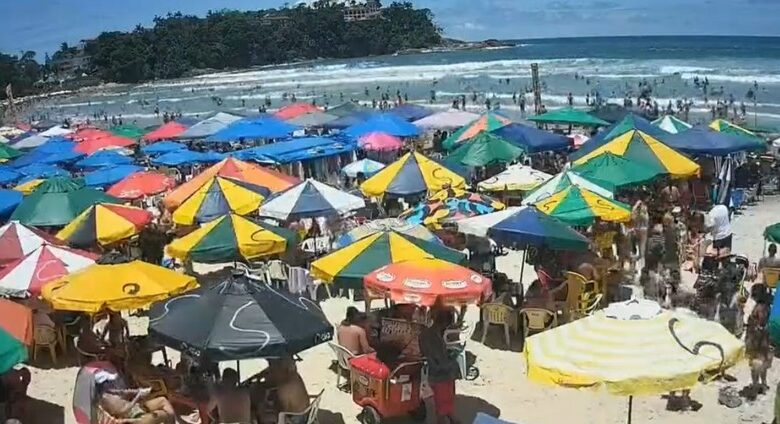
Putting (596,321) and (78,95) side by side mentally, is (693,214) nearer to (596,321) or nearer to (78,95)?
(596,321)

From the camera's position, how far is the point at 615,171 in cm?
1206

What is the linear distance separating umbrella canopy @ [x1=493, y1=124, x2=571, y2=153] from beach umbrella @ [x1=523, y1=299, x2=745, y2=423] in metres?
12.3

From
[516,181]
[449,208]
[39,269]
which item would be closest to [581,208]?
[449,208]

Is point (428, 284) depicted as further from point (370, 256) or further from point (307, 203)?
point (307, 203)

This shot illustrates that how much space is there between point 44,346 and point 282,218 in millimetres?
3375

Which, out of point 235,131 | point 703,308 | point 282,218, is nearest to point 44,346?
point 282,218

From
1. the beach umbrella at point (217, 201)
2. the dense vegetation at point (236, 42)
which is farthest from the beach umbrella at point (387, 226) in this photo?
the dense vegetation at point (236, 42)

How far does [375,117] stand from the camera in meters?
19.5

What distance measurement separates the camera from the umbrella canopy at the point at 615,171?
11844mm

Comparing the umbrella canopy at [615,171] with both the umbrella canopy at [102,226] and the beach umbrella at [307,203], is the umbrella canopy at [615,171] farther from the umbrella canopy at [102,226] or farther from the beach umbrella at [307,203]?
the umbrella canopy at [102,226]

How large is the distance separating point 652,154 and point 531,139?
14.7ft

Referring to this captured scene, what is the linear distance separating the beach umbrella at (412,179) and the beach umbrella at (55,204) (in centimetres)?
410

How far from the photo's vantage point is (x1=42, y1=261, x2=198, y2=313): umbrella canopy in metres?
6.72

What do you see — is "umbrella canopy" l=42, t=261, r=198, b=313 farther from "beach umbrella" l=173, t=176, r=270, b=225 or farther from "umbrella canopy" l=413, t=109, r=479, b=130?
"umbrella canopy" l=413, t=109, r=479, b=130
